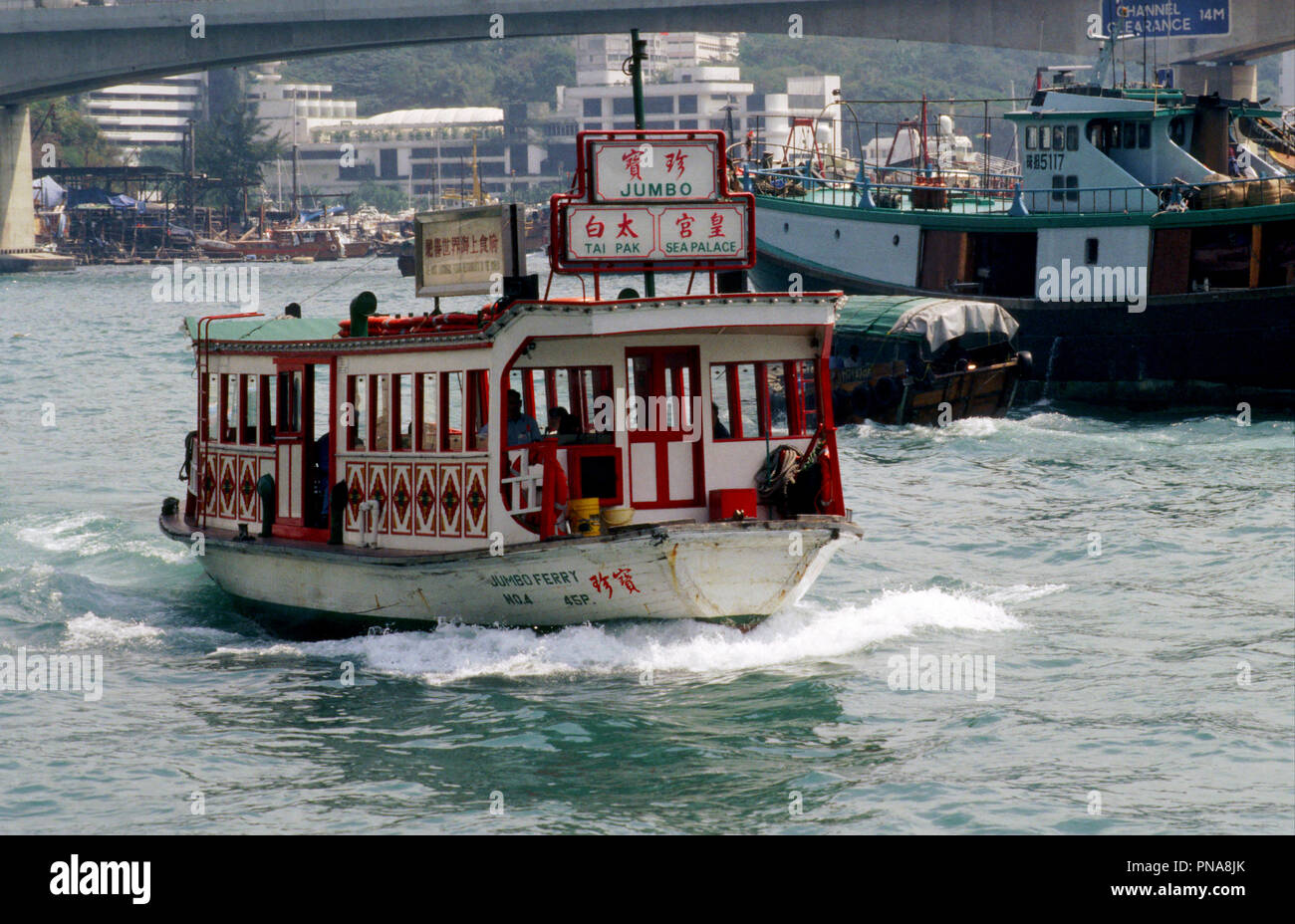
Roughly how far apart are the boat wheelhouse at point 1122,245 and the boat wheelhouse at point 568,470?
62.5 ft

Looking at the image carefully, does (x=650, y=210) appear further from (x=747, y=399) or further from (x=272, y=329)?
(x=272, y=329)

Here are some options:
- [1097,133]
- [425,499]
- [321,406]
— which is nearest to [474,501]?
[425,499]

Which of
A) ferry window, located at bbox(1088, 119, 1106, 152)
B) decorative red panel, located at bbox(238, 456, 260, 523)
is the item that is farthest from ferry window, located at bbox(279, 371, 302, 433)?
ferry window, located at bbox(1088, 119, 1106, 152)

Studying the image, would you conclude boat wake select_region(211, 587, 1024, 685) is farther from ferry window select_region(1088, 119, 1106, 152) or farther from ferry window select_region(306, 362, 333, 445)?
ferry window select_region(1088, 119, 1106, 152)

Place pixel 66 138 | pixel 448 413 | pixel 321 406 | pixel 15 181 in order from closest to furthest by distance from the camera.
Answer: pixel 448 413
pixel 321 406
pixel 15 181
pixel 66 138

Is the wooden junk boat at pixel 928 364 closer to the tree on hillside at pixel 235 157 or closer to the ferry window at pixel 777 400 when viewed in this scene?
the ferry window at pixel 777 400

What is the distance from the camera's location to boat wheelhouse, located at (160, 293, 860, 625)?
570 inches

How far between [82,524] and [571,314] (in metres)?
11.2

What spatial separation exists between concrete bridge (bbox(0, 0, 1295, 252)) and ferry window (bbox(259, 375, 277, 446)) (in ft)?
149

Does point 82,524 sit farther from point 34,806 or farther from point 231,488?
point 34,806

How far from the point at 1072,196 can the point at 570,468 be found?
23697 millimetres

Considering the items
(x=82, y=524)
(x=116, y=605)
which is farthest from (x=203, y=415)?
(x=82, y=524)

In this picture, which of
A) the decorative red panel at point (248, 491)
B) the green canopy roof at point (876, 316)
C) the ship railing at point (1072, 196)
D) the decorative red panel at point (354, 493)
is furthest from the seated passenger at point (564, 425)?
the ship railing at point (1072, 196)

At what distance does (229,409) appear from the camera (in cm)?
1834
